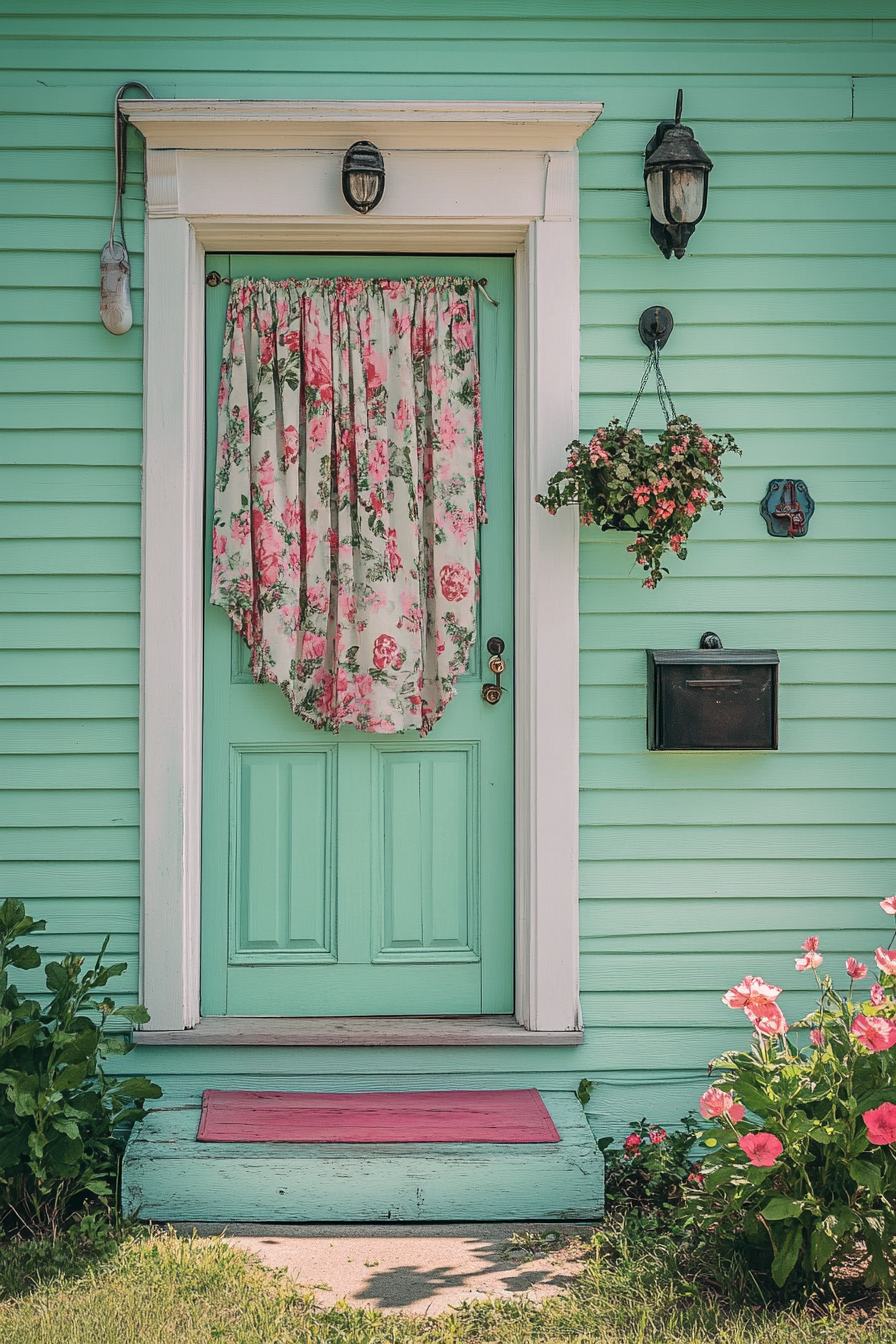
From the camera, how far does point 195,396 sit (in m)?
3.31

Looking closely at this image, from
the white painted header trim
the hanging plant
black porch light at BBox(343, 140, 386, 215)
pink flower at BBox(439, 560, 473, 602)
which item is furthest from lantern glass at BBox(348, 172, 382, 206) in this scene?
pink flower at BBox(439, 560, 473, 602)

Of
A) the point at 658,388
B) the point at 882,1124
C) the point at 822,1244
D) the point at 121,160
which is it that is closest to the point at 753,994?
the point at 882,1124

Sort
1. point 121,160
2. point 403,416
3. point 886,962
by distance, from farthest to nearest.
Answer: point 403,416, point 121,160, point 886,962

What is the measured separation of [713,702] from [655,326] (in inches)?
44.9

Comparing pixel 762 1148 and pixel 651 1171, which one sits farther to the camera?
pixel 651 1171

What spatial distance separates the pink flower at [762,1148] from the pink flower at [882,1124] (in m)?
0.19

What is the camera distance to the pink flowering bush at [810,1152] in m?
2.33

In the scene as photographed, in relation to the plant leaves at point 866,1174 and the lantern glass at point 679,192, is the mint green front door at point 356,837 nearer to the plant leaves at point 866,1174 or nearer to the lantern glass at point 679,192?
the lantern glass at point 679,192

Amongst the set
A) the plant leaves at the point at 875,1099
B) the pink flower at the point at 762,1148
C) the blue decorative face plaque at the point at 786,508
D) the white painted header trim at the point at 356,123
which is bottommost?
the pink flower at the point at 762,1148

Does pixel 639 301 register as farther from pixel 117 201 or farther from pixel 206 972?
pixel 206 972

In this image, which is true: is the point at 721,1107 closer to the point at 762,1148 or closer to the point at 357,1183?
the point at 762,1148

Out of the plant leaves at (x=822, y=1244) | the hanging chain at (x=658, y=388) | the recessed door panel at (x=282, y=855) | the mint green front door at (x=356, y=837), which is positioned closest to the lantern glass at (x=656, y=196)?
the hanging chain at (x=658, y=388)

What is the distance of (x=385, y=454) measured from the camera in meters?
3.34

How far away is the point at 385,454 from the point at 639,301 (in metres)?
0.90
